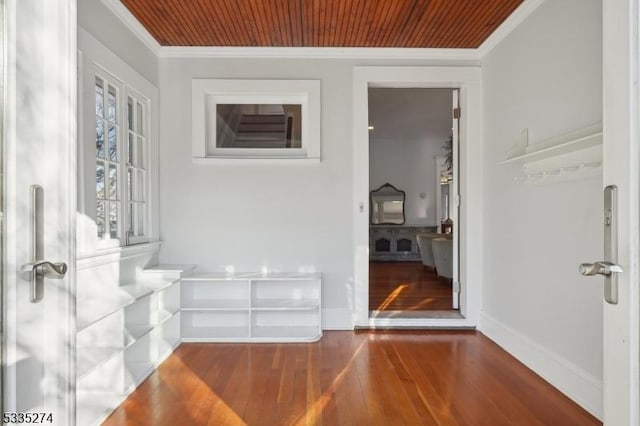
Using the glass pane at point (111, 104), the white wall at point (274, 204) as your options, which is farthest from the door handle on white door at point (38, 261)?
the white wall at point (274, 204)

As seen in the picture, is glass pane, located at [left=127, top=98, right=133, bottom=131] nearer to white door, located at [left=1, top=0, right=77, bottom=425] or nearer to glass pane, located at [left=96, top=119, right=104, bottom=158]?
glass pane, located at [left=96, top=119, right=104, bottom=158]

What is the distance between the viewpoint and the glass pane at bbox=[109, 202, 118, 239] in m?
2.88

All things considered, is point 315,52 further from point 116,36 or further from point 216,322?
point 216,322

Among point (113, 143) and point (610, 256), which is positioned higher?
point (113, 143)

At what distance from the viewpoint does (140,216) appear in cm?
342

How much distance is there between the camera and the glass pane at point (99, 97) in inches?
107

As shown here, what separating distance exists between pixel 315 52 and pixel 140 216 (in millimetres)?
2167

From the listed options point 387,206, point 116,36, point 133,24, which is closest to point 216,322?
point 116,36

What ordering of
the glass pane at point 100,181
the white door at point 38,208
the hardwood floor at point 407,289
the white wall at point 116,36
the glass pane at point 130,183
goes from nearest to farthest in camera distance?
the white door at point 38,208, the white wall at point 116,36, the glass pane at point 100,181, the glass pane at point 130,183, the hardwood floor at point 407,289

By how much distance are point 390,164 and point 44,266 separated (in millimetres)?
7809

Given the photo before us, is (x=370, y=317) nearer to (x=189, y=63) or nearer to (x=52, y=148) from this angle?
(x=189, y=63)

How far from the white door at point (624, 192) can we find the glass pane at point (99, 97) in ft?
9.39

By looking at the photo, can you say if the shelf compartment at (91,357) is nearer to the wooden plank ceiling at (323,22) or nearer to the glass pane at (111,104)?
the glass pane at (111,104)

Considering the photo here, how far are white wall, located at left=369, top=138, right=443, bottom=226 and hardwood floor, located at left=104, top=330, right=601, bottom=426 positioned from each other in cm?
529
